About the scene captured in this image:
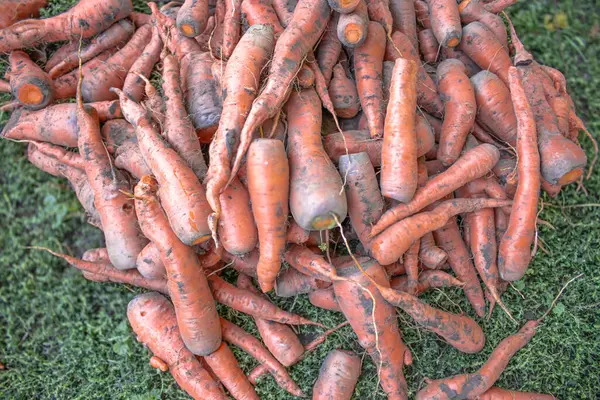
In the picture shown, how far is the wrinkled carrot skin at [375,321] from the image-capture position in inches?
94.4

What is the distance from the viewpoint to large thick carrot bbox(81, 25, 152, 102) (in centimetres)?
292

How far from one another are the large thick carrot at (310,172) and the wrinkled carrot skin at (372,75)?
0.94ft

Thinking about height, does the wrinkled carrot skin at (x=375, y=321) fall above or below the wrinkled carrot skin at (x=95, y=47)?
below

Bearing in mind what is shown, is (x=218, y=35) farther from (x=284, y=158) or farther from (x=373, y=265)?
(x=373, y=265)

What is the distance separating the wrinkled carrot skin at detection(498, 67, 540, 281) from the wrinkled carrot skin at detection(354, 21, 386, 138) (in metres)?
0.82

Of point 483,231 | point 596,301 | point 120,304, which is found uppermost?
point 483,231

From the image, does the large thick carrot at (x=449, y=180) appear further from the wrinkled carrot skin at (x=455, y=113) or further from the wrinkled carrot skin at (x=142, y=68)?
the wrinkled carrot skin at (x=142, y=68)

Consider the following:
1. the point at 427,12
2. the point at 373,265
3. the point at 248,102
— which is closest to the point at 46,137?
the point at 248,102

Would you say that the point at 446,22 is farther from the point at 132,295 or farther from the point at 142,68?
the point at 132,295

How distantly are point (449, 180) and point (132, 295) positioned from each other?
215cm

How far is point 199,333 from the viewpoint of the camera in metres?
2.53

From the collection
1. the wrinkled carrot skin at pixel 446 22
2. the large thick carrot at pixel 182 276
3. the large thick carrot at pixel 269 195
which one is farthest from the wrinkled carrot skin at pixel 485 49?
the large thick carrot at pixel 182 276

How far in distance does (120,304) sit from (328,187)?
1.74 meters

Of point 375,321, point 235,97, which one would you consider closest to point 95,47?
point 235,97
